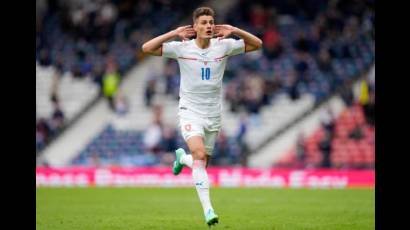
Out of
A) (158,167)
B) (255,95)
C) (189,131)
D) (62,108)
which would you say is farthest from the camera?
(62,108)

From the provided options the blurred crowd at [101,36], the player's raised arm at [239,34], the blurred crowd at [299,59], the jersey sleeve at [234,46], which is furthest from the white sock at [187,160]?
the blurred crowd at [101,36]

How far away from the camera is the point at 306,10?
3122cm

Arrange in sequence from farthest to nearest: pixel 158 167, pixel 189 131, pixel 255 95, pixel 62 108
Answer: pixel 62 108 < pixel 255 95 < pixel 158 167 < pixel 189 131

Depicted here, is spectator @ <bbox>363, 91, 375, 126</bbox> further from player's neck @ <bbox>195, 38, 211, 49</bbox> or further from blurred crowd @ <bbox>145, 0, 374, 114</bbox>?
player's neck @ <bbox>195, 38, 211, 49</bbox>

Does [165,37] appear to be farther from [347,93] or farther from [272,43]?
[272,43]

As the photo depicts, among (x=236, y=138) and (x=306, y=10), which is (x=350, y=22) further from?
(x=236, y=138)

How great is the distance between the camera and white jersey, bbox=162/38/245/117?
12.1 metres

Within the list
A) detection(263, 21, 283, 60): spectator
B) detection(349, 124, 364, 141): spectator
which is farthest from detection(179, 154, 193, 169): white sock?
detection(263, 21, 283, 60): spectator

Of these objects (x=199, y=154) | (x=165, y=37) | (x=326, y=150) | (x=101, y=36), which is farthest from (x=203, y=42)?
(x=101, y=36)

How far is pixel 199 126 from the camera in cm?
1201

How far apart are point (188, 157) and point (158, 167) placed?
15099 mm

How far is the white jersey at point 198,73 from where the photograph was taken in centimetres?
1212

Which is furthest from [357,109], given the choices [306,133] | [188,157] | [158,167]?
[188,157]

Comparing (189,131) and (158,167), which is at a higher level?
(189,131)
